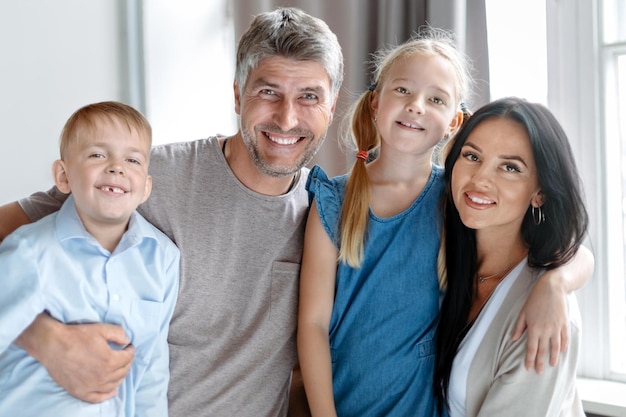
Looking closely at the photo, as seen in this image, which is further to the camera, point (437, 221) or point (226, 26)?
point (226, 26)

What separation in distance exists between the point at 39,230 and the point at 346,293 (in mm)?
748

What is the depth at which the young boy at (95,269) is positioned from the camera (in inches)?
53.8

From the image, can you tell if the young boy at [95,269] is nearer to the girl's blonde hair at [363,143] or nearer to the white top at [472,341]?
the girl's blonde hair at [363,143]

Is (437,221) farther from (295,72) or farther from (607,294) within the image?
(607,294)

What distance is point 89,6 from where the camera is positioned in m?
3.04

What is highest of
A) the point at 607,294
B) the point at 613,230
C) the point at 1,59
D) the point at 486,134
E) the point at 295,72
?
the point at 1,59

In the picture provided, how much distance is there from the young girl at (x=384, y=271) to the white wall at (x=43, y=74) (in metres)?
1.70

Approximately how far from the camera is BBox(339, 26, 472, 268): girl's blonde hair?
1631 millimetres

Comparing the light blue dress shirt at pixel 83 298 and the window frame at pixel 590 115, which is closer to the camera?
the light blue dress shirt at pixel 83 298

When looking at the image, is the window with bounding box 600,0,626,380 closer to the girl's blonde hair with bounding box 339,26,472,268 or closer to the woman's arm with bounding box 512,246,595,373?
the girl's blonde hair with bounding box 339,26,472,268

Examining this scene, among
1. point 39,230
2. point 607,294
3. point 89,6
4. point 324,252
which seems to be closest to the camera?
point 39,230

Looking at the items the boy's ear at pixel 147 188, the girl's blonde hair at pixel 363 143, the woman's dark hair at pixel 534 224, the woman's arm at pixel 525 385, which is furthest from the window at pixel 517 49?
the boy's ear at pixel 147 188

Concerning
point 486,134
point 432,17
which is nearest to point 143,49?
point 432,17

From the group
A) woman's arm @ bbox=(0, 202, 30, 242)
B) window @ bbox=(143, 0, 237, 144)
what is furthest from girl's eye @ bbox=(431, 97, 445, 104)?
window @ bbox=(143, 0, 237, 144)
